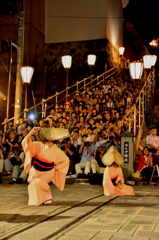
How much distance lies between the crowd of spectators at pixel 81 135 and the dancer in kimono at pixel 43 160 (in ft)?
8.50

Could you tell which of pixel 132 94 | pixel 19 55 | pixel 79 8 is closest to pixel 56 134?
pixel 19 55

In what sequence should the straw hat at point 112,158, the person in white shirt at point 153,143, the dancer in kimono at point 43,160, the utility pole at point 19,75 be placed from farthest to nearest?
1. the utility pole at point 19,75
2. the person in white shirt at point 153,143
3. the straw hat at point 112,158
4. the dancer in kimono at point 43,160

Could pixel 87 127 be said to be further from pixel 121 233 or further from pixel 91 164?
pixel 121 233

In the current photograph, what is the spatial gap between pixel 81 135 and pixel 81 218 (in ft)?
24.5

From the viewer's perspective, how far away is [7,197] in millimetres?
8391

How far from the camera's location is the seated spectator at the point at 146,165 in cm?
1198

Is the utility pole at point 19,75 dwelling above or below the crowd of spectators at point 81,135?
above

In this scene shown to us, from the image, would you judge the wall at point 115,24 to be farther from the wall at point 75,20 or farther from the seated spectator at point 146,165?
the seated spectator at point 146,165

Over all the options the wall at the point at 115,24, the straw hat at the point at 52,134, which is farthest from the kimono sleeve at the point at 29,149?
the wall at the point at 115,24

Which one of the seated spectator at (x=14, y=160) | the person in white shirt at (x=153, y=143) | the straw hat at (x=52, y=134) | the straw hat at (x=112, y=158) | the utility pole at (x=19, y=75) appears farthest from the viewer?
the utility pole at (x=19, y=75)

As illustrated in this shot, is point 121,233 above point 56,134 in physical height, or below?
below

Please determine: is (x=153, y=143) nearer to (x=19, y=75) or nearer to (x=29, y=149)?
(x=29, y=149)

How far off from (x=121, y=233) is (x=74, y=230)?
66 centimetres

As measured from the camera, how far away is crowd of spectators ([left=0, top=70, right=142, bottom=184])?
40.0 ft
